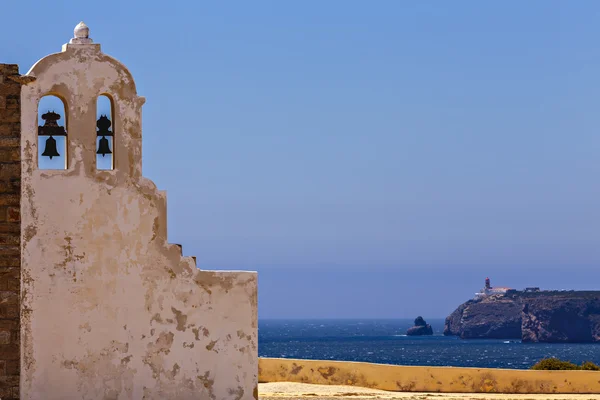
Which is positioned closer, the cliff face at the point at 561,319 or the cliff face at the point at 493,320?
the cliff face at the point at 561,319

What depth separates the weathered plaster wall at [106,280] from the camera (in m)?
16.5

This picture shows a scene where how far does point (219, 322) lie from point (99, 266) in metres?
2.02

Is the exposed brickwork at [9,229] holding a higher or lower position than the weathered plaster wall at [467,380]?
higher

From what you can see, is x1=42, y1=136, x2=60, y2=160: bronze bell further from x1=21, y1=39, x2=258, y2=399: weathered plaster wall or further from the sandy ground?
the sandy ground

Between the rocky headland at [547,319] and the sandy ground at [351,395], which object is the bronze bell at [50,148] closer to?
the sandy ground at [351,395]

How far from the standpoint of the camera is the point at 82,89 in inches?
659

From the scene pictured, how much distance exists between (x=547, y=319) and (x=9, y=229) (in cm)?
15963

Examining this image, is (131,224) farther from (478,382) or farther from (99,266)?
(478,382)

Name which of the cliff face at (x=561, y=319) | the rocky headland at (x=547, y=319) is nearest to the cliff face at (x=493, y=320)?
the rocky headland at (x=547, y=319)

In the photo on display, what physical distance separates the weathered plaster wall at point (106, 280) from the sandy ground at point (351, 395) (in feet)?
21.5

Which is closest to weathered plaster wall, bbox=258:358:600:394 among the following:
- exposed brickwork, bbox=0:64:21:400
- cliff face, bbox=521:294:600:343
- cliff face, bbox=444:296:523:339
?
exposed brickwork, bbox=0:64:21:400

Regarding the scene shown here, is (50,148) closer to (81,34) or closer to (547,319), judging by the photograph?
(81,34)

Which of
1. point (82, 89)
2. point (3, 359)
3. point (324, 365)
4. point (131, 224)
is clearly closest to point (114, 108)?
point (82, 89)

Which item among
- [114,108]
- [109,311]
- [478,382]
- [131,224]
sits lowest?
[478,382]
